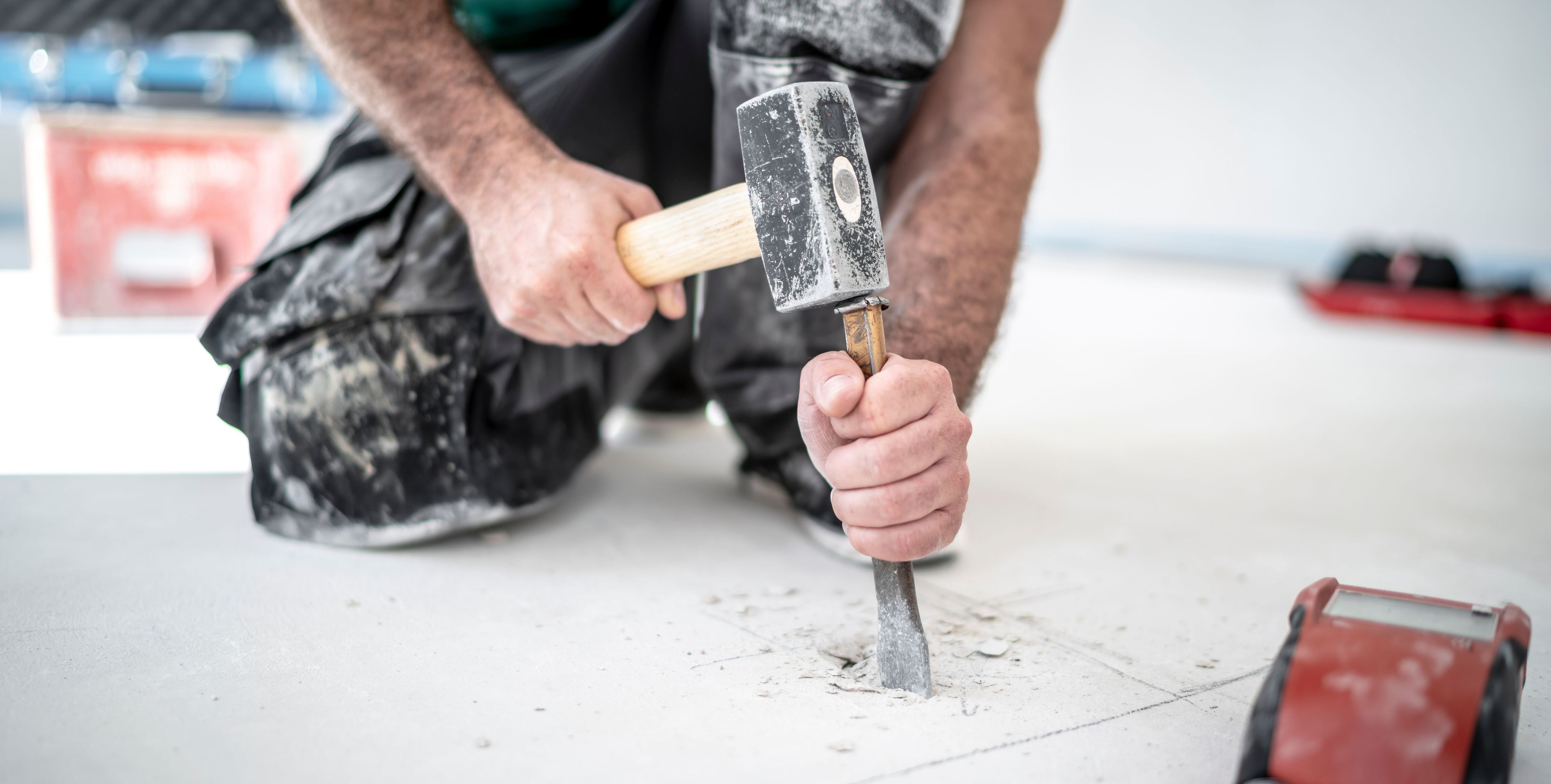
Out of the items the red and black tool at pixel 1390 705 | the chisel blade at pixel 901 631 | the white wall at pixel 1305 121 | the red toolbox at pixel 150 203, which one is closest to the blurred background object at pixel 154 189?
the red toolbox at pixel 150 203

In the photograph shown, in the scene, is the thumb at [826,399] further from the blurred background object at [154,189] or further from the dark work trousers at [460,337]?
the blurred background object at [154,189]

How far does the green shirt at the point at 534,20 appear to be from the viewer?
1.54 m

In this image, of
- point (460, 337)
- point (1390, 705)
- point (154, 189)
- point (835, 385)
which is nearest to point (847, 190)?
point (835, 385)

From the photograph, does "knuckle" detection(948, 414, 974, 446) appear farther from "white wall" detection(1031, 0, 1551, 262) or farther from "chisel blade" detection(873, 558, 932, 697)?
"white wall" detection(1031, 0, 1551, 262)

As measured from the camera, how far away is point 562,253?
1.03 m

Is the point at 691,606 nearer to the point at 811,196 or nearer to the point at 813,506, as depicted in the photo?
the point at 813,506

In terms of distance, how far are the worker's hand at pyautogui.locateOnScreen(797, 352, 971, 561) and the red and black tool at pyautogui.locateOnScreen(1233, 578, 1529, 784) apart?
283mm

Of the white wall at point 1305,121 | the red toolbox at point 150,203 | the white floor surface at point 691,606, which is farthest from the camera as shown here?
the white wall at point 1305,121

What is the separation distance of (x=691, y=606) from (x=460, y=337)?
1.58 feet

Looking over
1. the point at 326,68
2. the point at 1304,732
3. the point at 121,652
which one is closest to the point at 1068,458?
the point at 1304,732

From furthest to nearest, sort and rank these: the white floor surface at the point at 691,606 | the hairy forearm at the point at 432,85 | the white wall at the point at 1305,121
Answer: the white wall at the point at 1305,121 < the hairy forearm at the point at 432,85 < the white floor surface at the point at 691,606

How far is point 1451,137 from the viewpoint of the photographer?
17.4ft

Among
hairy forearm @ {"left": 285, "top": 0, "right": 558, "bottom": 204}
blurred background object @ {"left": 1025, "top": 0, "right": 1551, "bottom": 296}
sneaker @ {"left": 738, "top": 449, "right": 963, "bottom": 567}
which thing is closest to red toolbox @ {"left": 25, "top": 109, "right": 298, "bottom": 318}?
hairy forearm @ {"left": 285, "top": 0, "right": 558, "bottom": 204}

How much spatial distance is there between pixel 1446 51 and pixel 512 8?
216 inches
